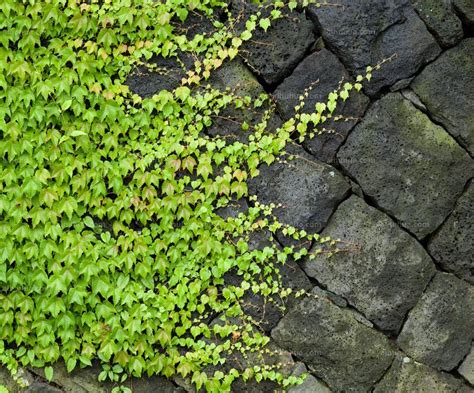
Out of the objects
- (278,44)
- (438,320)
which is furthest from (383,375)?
(278,44)

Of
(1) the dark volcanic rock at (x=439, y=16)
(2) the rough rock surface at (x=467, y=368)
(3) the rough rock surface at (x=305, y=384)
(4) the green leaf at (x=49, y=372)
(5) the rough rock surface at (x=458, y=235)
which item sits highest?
(1) the dark volcanic rock at (x=439, y=16)

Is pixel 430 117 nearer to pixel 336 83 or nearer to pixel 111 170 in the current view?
pixel 336 83

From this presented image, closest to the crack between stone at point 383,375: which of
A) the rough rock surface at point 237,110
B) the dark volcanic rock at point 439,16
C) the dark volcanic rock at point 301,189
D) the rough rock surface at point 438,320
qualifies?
the rough rock surface at point 438,320

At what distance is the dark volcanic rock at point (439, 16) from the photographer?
393cm

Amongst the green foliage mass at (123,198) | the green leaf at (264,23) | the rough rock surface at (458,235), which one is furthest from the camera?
the rough rock surface at (458,235)

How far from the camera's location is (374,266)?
3977mm

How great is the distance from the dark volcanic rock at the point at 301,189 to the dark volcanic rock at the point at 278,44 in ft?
1.67

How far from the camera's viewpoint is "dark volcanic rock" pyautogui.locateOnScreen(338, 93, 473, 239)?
3.95 m

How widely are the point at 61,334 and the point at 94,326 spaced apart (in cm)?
20

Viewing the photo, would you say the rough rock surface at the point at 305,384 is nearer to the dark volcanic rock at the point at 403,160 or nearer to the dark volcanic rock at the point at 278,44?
the dark volcanic rock at the point at 403,160

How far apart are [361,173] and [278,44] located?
3.09ft

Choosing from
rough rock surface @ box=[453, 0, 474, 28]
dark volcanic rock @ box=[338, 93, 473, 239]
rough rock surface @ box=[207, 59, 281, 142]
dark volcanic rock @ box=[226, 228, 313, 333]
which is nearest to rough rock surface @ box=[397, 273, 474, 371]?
dark volcanic rock @ box=[338, 93, 473, 239]

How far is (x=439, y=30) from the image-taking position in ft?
12.9

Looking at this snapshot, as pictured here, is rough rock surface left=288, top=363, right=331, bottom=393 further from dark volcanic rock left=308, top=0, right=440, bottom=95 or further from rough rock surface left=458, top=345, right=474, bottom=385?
dark volcanic rock left=308, top=0, right=440, bottom=95
